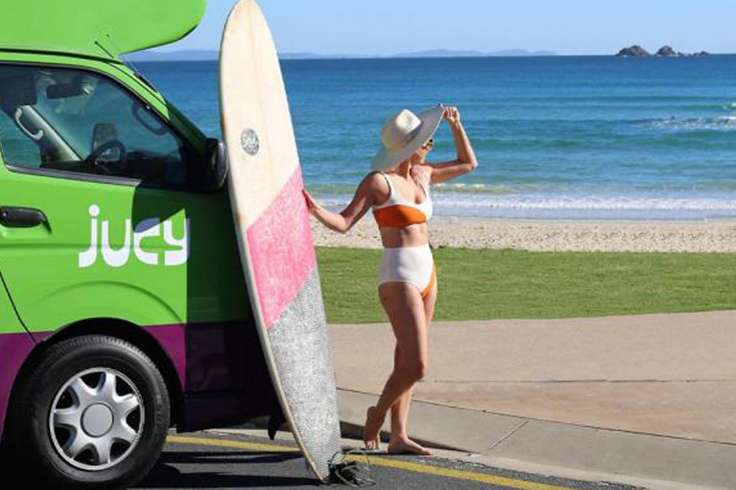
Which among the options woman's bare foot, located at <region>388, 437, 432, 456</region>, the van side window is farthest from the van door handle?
woman's bare foot, located at <region>388, 437, 432, 456</region>

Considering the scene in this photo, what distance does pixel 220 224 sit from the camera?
647 cm

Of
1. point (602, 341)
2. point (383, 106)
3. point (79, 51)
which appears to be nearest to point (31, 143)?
point (79, 51)

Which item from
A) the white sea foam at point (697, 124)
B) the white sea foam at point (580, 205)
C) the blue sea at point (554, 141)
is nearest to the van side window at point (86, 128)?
the white sea foam at point (580, 205)

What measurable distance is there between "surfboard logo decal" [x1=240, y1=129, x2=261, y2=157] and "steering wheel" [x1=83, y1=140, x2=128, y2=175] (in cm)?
52

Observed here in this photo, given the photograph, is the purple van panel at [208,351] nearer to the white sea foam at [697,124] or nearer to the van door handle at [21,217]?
the van door handle at [21,217]

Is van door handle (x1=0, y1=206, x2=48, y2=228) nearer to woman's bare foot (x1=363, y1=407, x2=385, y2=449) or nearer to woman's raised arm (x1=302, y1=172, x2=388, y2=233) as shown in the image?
woman's raised arm (x1=302, y1=172, x2=388, y2=233)

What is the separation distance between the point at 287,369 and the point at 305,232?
659 mm

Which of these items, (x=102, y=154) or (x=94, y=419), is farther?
(x=102, y=154)

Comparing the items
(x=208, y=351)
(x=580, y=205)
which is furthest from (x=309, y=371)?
(x=580, y=205)

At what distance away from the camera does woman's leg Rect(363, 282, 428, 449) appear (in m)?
6.96

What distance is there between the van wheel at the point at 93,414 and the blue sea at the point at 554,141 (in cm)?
2265

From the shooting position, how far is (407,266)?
700 cm

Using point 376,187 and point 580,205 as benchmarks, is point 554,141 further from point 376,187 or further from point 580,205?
point 376,187

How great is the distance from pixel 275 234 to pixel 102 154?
826mm
